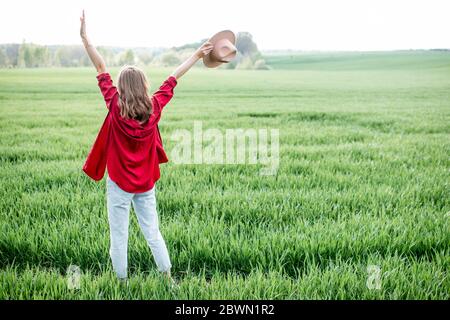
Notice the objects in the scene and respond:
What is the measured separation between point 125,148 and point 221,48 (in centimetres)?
94

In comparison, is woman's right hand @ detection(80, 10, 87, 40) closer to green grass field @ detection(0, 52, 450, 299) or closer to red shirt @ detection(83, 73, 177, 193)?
red shirt @ detection(83, 73, 177, 193)

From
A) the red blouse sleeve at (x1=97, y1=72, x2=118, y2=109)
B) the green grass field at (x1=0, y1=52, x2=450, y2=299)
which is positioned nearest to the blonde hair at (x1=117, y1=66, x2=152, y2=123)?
the red blouse sleeve at (x1=97, y1=72, x2=118, y2=109)

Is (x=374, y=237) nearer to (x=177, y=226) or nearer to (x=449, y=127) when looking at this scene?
(x=177, y=226)

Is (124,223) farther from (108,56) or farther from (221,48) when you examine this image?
(108,56)

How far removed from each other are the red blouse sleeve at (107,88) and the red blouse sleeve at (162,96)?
251mm

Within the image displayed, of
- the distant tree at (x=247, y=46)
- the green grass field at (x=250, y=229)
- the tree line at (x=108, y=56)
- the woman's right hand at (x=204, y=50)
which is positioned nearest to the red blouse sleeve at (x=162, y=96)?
the woman's right hand at (x=204, y=50)

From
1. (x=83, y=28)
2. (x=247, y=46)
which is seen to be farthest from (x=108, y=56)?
(x=83, y=28)

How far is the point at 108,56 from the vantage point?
58.0 metres

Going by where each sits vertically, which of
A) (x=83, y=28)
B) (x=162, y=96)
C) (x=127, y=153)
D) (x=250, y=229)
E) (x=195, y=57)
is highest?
(x=83, y=28)

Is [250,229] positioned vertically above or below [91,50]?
below

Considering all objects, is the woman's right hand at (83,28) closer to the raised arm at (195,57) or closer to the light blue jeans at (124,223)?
the raised arm at (195,57)

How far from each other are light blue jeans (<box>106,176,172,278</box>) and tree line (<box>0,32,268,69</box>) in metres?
40.0

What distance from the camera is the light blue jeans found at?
97.0 inches
